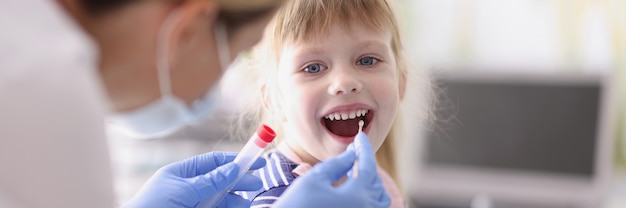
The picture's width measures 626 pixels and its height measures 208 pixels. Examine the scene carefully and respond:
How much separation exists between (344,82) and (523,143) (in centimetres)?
185

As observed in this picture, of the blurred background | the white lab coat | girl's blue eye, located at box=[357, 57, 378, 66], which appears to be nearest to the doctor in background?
the white lab coat

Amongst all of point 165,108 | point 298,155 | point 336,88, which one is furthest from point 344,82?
point 165,108

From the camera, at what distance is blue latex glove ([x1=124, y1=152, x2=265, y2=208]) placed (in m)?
0.86

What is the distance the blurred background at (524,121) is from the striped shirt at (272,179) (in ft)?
4.51

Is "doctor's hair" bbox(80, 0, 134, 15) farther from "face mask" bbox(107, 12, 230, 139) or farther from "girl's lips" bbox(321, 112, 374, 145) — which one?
"girl's lips" bbox(321, 112, 374, 145)

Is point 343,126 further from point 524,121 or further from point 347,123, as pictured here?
point 524,121

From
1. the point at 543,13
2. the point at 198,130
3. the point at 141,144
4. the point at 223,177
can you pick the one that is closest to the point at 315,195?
the point at 223,177

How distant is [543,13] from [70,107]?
97.3 inches

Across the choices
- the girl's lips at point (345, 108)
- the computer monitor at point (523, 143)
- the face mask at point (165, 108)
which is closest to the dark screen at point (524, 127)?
the computer monitor at point (523, 143)

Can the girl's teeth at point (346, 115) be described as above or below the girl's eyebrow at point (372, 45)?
below

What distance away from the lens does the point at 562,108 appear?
8.37ft

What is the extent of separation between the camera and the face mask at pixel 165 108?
0.81 m

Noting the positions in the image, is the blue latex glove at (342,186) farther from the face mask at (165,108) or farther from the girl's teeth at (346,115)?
the face mask at (165,108)

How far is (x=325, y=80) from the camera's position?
0.88 metres
